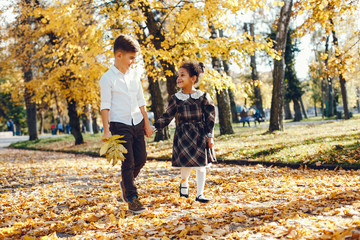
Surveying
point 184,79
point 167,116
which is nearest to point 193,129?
point 167,116

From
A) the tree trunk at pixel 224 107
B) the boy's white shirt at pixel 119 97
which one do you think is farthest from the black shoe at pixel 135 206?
the tree trunk at pixel 224 107

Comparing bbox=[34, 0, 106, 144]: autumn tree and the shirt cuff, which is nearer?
the shirt cuff

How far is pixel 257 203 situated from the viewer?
171 inches

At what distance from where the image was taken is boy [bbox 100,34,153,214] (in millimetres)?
3922

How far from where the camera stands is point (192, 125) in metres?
4.37

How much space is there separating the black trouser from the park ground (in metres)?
0.38

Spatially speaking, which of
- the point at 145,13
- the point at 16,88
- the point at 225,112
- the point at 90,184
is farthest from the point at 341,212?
the point at 16,88

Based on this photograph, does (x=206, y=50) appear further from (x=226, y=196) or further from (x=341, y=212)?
(x=341, y=212)

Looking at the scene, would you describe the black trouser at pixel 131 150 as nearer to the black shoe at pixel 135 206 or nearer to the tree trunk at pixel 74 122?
the black shoe at pixel 135 206

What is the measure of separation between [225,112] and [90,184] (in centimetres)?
857

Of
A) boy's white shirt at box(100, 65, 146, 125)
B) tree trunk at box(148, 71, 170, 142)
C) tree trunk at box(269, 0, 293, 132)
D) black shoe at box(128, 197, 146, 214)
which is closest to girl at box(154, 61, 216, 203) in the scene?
boy's white shirt at box(100, 65, 146, 125)

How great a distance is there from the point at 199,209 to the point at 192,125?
1.10 meters

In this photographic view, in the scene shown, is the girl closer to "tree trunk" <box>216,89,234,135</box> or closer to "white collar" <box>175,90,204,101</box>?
"white collar" <box>175,90,204,101</box>

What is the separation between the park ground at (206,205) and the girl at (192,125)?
561mm
